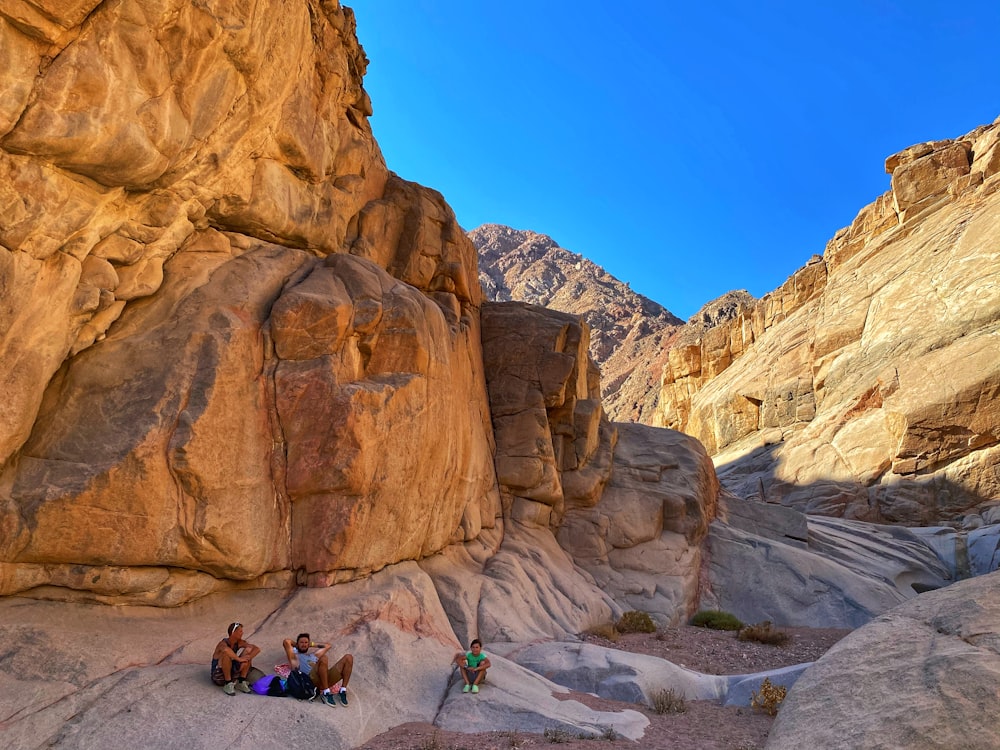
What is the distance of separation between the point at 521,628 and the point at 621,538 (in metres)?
7.60

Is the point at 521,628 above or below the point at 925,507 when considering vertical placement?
below

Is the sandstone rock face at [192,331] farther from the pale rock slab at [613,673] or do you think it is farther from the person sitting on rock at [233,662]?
the pale rock slab at [613,673]

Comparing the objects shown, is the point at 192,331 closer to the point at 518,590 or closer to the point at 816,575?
the point at 518,590

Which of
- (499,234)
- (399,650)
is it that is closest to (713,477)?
(399,650)

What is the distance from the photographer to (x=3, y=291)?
879cm

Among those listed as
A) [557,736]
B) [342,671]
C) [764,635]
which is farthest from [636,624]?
[342,671]

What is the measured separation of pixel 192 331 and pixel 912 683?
1135 cm

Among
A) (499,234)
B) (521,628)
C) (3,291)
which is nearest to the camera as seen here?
(3,291)

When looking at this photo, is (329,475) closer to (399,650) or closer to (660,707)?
(399,650)

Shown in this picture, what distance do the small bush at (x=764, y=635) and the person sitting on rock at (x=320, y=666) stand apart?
11510 millimetres

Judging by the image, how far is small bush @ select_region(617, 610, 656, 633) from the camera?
17.9 metres

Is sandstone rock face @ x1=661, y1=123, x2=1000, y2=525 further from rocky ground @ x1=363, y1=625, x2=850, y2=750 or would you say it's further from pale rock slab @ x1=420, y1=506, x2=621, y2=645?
rocky ground @ x1=363, y1=625, x2=850, y2=750

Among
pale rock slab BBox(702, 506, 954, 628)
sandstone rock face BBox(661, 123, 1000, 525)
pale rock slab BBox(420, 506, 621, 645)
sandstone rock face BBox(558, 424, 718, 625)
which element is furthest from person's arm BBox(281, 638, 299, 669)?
sandstone rock face BBox(661, 123, 1000, 525)

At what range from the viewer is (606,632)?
1673cm
